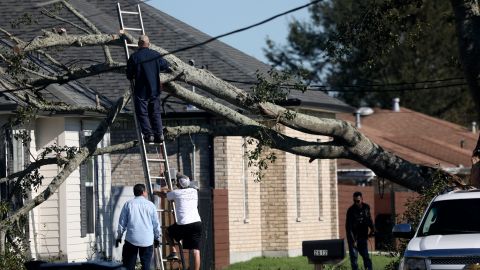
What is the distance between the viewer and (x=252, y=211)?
31875 millimetres

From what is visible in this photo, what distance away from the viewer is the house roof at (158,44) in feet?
97.6

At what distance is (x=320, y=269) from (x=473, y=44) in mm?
5383

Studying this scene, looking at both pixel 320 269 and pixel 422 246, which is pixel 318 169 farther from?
pixel 422 246

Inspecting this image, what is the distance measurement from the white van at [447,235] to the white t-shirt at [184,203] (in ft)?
18.0

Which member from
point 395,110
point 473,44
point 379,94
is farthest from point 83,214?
point 379,94

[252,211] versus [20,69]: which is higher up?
[20,69]

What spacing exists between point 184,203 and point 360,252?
6.36m

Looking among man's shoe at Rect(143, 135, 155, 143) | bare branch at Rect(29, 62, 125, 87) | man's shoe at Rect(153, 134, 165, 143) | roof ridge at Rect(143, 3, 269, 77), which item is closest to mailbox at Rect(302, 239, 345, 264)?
man's shoe at Rect(153, 134, 165, 143)

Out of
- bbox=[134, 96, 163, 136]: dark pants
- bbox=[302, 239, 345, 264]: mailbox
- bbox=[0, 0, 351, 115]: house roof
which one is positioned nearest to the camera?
bbox=[134, 96, 163, 136]: dark pants

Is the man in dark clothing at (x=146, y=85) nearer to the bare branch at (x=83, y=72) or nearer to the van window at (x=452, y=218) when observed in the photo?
the bare branch at (x=83, y=72)

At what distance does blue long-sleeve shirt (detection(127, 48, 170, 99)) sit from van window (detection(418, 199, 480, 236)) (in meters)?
5.20

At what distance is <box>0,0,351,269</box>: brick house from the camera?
28.6m

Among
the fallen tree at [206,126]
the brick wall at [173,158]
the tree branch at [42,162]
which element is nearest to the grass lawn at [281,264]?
the brick wall at [173,158]

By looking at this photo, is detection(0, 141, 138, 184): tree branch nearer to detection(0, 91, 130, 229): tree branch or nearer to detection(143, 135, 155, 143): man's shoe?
detection(0, 91, 130, 229): tree branch
